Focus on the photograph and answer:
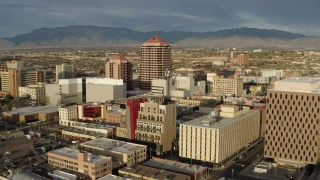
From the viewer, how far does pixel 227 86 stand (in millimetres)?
117812

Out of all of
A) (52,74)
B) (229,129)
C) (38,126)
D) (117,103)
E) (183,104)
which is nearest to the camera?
(229,129)

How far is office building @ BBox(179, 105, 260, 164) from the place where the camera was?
54.9 metres

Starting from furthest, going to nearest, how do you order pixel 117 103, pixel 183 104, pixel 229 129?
1. pixel 183 104
2. pixel 117 103
3. pixel 229 129

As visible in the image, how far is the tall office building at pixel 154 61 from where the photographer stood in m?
122

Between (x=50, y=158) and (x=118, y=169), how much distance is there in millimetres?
10144

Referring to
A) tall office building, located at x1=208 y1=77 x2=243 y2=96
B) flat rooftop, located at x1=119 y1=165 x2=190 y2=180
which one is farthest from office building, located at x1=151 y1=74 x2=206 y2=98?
flat rooftop, located at x1=119 y1=165 x2=190 y2=180

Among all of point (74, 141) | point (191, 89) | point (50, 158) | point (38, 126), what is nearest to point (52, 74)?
point (191, 89)

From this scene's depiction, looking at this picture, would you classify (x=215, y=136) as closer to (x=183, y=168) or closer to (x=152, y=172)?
(x=183, y=168)

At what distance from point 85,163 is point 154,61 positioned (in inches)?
3019

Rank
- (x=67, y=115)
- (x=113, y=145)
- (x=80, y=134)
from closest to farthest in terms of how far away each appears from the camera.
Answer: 1. (x=113, y=145)
2. (x=80, y=134)
3. (x=67, y=115)

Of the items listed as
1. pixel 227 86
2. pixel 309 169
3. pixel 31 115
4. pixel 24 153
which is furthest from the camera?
pixel 227 86

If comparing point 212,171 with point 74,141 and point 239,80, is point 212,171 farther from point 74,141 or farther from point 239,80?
point 239,80

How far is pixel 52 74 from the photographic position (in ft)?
524

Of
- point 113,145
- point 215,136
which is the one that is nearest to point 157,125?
point 113,145
